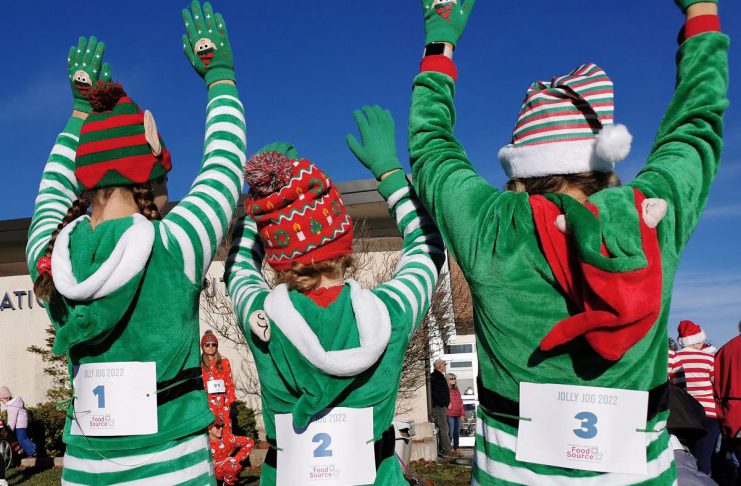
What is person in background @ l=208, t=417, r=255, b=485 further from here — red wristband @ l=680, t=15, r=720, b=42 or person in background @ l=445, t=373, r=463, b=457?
red wristband @ l=680, t=15, r=720, b=42

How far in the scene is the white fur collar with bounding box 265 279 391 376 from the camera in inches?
75.0

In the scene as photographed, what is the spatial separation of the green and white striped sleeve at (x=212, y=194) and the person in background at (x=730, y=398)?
5.14 metres

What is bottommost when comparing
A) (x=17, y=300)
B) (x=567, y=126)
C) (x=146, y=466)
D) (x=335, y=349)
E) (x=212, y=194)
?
(x=146, y=466)

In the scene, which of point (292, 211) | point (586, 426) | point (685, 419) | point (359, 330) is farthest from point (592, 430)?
point (685, 419)

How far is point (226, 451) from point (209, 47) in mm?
5650

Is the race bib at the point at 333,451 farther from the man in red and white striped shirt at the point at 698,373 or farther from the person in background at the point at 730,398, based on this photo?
the person in background at the point at 730,398

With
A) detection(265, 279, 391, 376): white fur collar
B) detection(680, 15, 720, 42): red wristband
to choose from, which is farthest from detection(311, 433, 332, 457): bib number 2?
detection(680, 15, 720, 42): red wristband

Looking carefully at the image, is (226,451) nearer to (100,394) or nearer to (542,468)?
(100,394)

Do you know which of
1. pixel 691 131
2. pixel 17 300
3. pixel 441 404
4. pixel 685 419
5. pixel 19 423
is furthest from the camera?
pixel 17 300

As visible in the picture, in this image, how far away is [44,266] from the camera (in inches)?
86.0

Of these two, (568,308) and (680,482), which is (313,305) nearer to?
(568,308)

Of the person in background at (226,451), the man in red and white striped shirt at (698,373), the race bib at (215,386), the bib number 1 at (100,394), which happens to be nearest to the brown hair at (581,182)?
the bib number 1 at (100,394)

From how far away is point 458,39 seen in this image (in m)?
2.34

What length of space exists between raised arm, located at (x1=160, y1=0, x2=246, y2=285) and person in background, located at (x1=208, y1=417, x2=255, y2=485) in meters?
5.37
